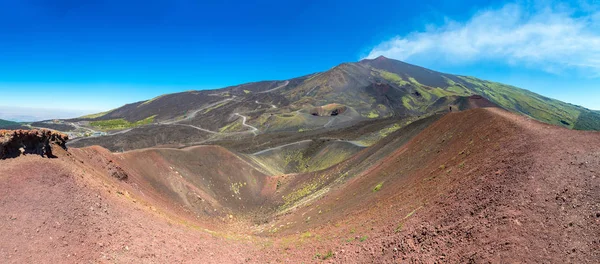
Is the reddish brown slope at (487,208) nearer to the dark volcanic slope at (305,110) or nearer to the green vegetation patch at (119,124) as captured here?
the dark volcanic slope at (305,110)

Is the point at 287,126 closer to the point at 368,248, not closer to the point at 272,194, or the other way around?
the point at 272,194

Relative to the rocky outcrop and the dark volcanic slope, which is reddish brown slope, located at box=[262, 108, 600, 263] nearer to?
the rocky outcrop

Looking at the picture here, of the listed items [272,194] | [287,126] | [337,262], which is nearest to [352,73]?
[287,126]

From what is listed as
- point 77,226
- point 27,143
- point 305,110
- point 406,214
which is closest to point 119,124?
point 305,110

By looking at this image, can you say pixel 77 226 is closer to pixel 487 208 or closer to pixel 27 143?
pixel 27 143

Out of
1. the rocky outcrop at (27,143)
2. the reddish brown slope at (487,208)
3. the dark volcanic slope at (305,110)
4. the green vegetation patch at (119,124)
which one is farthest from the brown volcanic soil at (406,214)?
the green vegetation patch at (119,124)

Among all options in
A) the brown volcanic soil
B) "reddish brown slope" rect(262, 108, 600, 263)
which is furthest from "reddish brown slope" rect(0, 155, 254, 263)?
"reddish brown slope" rect(262, 108, 600, 263)

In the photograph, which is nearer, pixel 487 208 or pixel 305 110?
pixel 487 208
